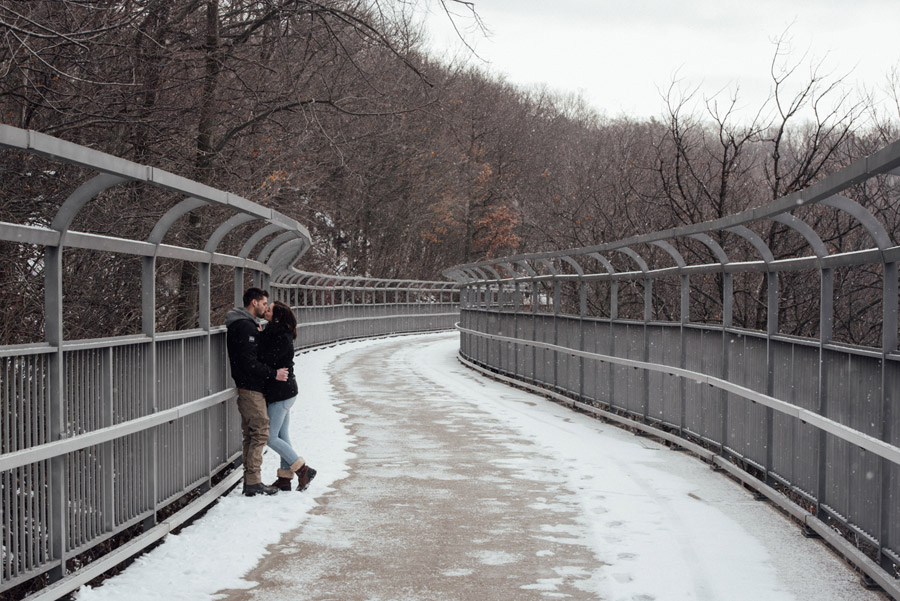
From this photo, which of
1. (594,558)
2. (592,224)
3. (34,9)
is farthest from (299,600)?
(592,224)

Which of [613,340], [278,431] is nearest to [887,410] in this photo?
[278,431]

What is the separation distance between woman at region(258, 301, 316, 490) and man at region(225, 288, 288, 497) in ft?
0.28

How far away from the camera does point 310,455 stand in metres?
9.94

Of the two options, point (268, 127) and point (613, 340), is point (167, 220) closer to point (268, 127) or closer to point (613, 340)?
point (613, 340)

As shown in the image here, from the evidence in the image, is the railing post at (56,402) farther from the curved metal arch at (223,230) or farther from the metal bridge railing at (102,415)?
the curved metal arch at (223,230)

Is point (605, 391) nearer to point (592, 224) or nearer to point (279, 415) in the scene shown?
point (279, 415)

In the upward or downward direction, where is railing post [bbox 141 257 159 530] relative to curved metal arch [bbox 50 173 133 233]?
downward

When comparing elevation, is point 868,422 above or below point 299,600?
above

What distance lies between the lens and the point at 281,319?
8.02m

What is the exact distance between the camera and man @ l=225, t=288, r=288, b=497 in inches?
305

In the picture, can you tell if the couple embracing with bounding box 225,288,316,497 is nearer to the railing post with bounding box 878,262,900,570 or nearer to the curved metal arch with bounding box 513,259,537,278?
the railing post with bounding box 878,262,900,570

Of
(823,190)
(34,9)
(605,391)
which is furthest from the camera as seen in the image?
(605,391)

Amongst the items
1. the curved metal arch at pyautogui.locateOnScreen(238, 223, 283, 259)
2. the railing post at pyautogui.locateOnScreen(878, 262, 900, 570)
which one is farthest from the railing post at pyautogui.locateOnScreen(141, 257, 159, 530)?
the railing post at pyautogui.locateOnScreen(878, 262, 900, 570)

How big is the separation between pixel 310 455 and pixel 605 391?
4.62 m
